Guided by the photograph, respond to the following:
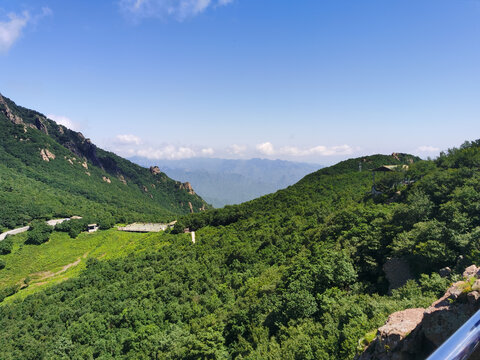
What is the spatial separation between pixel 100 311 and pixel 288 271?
29.5 m

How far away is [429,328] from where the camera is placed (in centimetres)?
863

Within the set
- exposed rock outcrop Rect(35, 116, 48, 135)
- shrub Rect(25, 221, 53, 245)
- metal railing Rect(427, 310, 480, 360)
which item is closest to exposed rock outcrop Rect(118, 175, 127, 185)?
exposed rock outcrop Rect(35, 116, 48, 135)

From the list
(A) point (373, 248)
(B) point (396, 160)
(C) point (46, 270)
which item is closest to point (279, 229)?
(A) point (373, 248)

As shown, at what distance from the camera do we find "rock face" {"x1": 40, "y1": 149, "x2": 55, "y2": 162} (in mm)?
137587

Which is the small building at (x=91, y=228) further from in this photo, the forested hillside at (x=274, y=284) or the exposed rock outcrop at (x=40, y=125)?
the exposed rock outcrop at (x=40, y=125)

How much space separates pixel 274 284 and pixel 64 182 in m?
140

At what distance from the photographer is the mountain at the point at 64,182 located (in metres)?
94.4

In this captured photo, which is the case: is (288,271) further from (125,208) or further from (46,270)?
(125,208)

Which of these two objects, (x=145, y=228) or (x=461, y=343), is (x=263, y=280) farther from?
(x=145, y=228)

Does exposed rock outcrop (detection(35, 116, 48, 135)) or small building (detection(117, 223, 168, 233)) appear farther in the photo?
exposed rock outcrop (detection(35, 116, 48, 135))

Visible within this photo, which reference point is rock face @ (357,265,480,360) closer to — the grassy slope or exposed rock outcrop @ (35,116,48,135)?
the grassy slope

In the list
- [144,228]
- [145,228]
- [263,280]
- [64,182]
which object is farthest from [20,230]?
[263,280]

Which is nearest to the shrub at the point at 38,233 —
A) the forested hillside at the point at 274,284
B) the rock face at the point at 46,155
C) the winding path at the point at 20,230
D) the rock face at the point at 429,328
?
the winding path at the point at 20,230

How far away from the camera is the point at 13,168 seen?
12056cm
